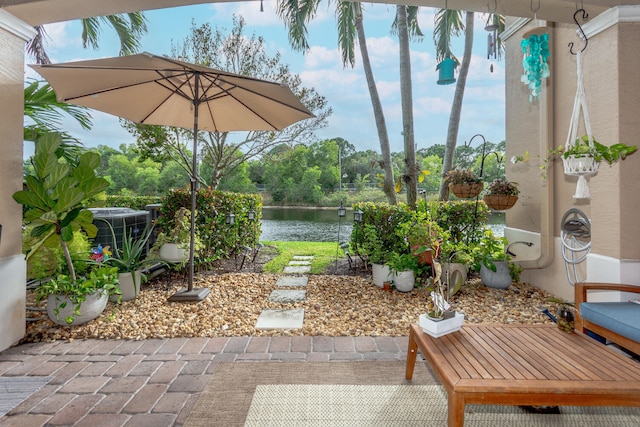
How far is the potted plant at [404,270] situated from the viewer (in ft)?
12.3

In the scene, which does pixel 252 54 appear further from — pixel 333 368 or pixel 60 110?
pixel 333 368

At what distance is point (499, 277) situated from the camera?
387 cm

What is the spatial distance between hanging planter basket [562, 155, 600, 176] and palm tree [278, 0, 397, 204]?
3391mm

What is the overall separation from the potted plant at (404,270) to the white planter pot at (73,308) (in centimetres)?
279

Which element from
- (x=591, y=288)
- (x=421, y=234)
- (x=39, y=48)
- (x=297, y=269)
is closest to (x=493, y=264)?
(x=421, y=234)

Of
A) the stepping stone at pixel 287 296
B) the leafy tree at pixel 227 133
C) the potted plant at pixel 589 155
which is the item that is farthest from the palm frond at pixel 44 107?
the potted plant at pixel 589 155

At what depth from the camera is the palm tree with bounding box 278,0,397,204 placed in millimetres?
5734

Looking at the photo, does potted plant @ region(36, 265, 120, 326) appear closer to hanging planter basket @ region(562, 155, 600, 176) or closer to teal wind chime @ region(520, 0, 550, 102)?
hanging planter basket @ region(562, 155, 600, 176)

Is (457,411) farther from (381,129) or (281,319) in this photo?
(381,129)

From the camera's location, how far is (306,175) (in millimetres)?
16391

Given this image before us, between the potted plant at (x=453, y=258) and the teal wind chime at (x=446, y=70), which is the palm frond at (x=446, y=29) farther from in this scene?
the potted plant at (x=453, y=258)

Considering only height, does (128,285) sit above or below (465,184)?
below

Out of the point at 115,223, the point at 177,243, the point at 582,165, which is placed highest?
the point at 582,165

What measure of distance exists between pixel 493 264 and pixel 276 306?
2.43m
